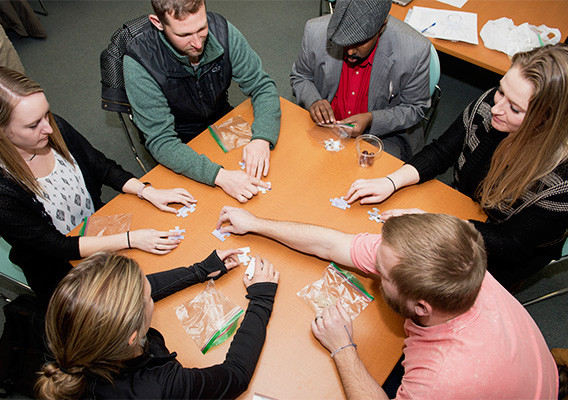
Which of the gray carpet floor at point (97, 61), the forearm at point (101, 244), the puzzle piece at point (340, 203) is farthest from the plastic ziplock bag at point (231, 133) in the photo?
the gray carpet floor at point (97, 61)

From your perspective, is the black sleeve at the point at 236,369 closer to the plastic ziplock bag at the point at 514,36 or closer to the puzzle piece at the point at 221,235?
the puzzle piece at the point at 221,235

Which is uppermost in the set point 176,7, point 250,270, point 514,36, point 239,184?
point 176,7

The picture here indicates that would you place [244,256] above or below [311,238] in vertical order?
below

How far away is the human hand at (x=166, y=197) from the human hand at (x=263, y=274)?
2.00 feet

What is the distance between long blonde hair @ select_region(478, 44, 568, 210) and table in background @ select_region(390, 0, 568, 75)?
1.31 meters

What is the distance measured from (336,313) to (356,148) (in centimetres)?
120

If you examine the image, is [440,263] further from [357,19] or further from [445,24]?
[445,24]

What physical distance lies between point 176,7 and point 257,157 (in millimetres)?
989

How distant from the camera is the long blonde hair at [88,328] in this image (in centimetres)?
140

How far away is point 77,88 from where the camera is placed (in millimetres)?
4922

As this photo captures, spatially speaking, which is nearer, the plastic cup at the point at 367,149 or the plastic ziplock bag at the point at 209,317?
the plastic ziplock bag at the point at 209,317

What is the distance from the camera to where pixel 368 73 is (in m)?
2.94

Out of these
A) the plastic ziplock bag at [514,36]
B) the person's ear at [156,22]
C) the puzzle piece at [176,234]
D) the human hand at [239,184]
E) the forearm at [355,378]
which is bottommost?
the forearm at [355,378]

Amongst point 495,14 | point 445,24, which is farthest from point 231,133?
point 495,14
